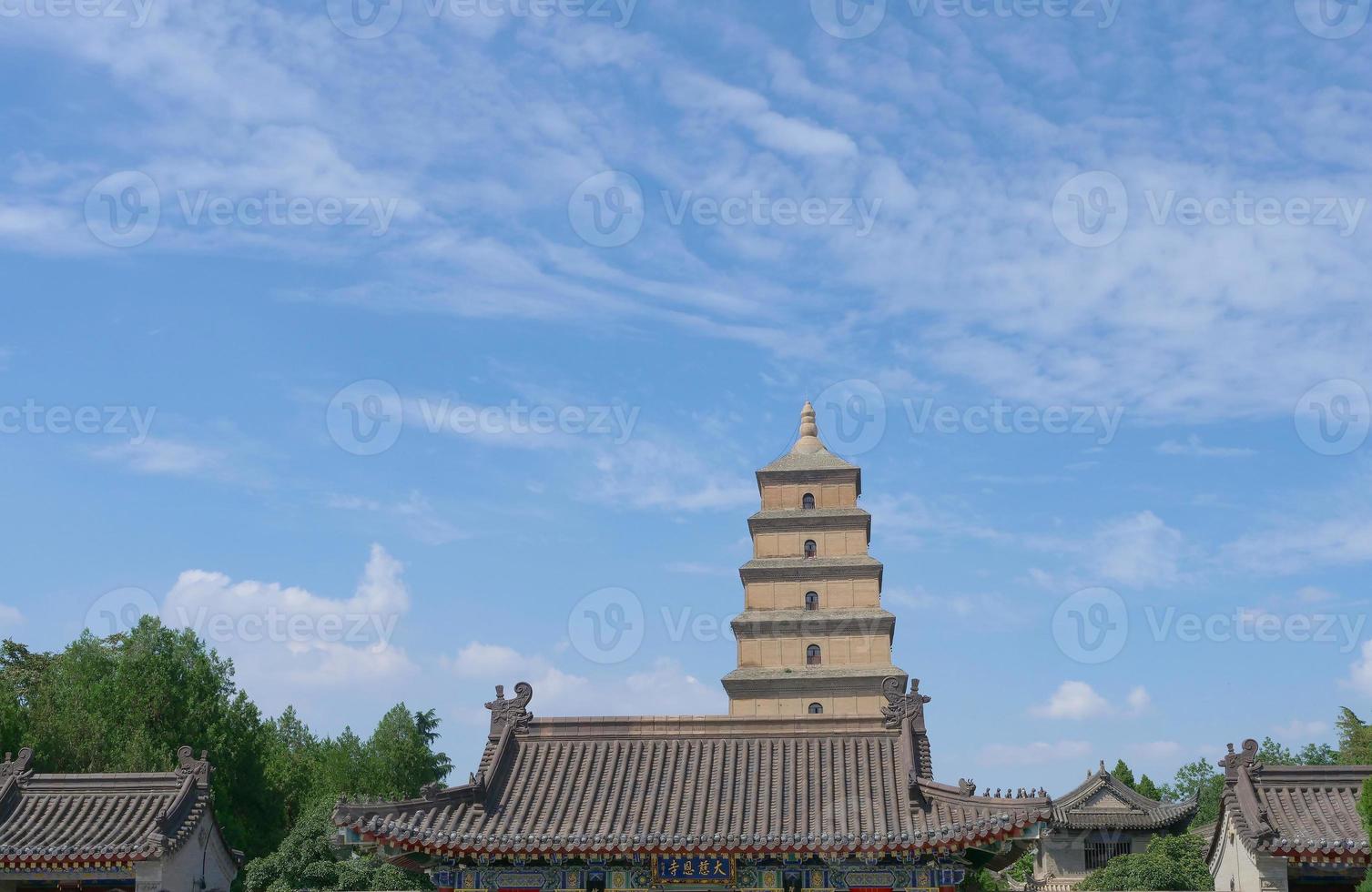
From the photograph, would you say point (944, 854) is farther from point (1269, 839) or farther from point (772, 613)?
point (772, 613)

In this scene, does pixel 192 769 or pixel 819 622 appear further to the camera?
pixel 819 622

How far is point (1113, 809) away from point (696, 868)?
39128 millimetres

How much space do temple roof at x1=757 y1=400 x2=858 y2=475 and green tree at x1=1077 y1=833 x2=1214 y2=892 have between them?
62.8 ft

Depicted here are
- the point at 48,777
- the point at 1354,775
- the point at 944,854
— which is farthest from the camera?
the point at 48,777

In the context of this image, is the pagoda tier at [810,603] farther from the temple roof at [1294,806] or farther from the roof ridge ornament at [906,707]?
the roof ridge ornament at [906,707]

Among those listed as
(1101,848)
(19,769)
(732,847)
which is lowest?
(732,847)

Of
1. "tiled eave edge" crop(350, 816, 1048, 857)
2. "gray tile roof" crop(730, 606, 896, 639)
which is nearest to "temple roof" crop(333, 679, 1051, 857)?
"tiled eave edge" crop(350, 816, 1048, 857)

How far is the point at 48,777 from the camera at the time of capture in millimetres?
26156

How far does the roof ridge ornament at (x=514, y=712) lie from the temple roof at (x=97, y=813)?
9.03m

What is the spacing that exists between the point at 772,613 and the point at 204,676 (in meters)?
21.8

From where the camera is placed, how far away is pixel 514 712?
794 inches

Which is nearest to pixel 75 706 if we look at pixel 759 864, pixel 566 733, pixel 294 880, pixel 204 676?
pixel 204 676

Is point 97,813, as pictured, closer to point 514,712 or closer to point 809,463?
point 514,712

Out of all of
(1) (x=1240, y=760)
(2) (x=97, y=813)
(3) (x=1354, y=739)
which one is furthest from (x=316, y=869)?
(3) (x=1354, y=739)
